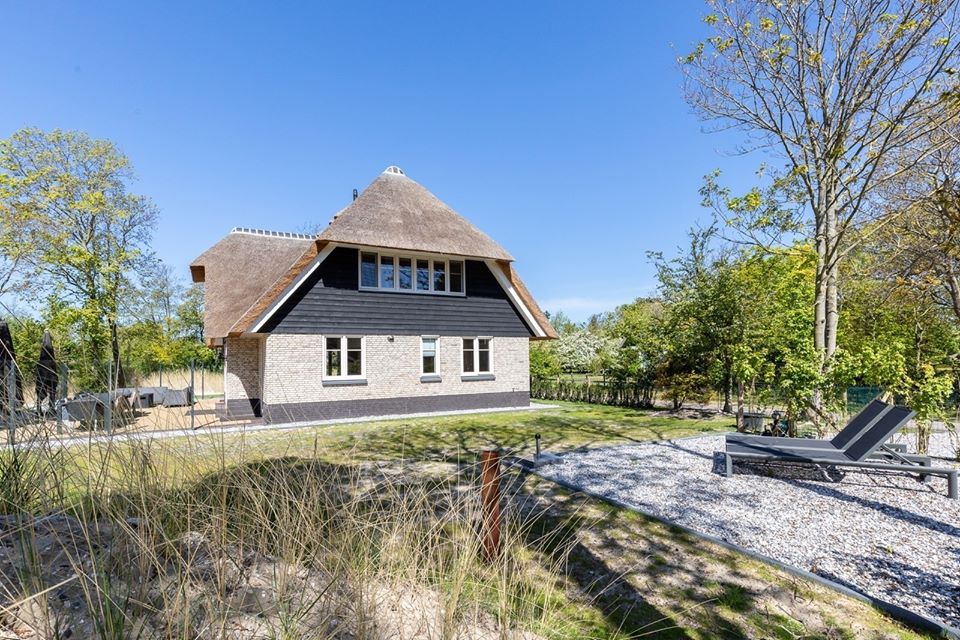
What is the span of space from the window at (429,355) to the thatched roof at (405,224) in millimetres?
3010

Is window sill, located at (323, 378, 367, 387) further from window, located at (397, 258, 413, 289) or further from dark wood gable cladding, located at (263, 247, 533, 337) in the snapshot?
window, located at (397, 258, 413, 289)

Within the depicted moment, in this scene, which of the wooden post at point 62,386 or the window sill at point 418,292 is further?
the window sill at point 418,292

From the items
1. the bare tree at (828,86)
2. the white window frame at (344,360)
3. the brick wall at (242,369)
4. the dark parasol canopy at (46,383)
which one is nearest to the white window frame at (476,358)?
the white window frame at (344,360)

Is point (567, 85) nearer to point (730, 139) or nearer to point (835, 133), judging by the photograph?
point (730, 139)

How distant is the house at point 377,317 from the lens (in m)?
13.3

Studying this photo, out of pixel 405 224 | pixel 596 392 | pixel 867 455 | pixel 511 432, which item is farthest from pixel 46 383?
pixel 596 392

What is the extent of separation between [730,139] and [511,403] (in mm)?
10449

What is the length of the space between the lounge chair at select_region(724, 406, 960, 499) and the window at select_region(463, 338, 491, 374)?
10.4 meters

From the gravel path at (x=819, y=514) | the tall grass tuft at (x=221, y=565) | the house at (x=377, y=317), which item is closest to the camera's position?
the tall grass tuft at (x=221, y=565)

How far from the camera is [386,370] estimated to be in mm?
14562

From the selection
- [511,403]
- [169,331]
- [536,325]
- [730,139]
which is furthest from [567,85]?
[169,331]

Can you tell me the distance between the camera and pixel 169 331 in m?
28.1

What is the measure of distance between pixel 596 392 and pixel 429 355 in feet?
23.6

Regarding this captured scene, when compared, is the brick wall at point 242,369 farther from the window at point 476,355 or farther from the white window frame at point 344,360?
the window at point 476,355
